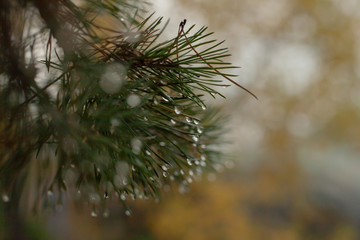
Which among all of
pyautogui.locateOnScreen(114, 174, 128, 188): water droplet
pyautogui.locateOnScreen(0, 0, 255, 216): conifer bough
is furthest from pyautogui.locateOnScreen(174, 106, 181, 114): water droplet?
pyautogui.locateOnScreen(114, 174, 128, 188): water droplet

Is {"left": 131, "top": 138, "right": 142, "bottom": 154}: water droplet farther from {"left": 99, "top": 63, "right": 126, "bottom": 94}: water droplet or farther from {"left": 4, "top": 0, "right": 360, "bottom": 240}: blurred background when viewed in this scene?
{"left": 4, "top": 0, "right": 360, "bottom": 240}: blurred background

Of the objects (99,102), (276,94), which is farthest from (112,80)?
(276,94)

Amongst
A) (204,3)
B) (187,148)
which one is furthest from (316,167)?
(187,148)

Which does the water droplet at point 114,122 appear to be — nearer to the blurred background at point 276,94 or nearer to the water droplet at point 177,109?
the water droplet at point 177,109

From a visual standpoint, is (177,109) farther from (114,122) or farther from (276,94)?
(276,94)

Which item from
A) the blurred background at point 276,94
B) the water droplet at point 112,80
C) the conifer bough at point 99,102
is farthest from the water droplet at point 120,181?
the blurred background at point 276,94

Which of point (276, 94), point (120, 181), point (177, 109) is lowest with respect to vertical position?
point (120, 181)
